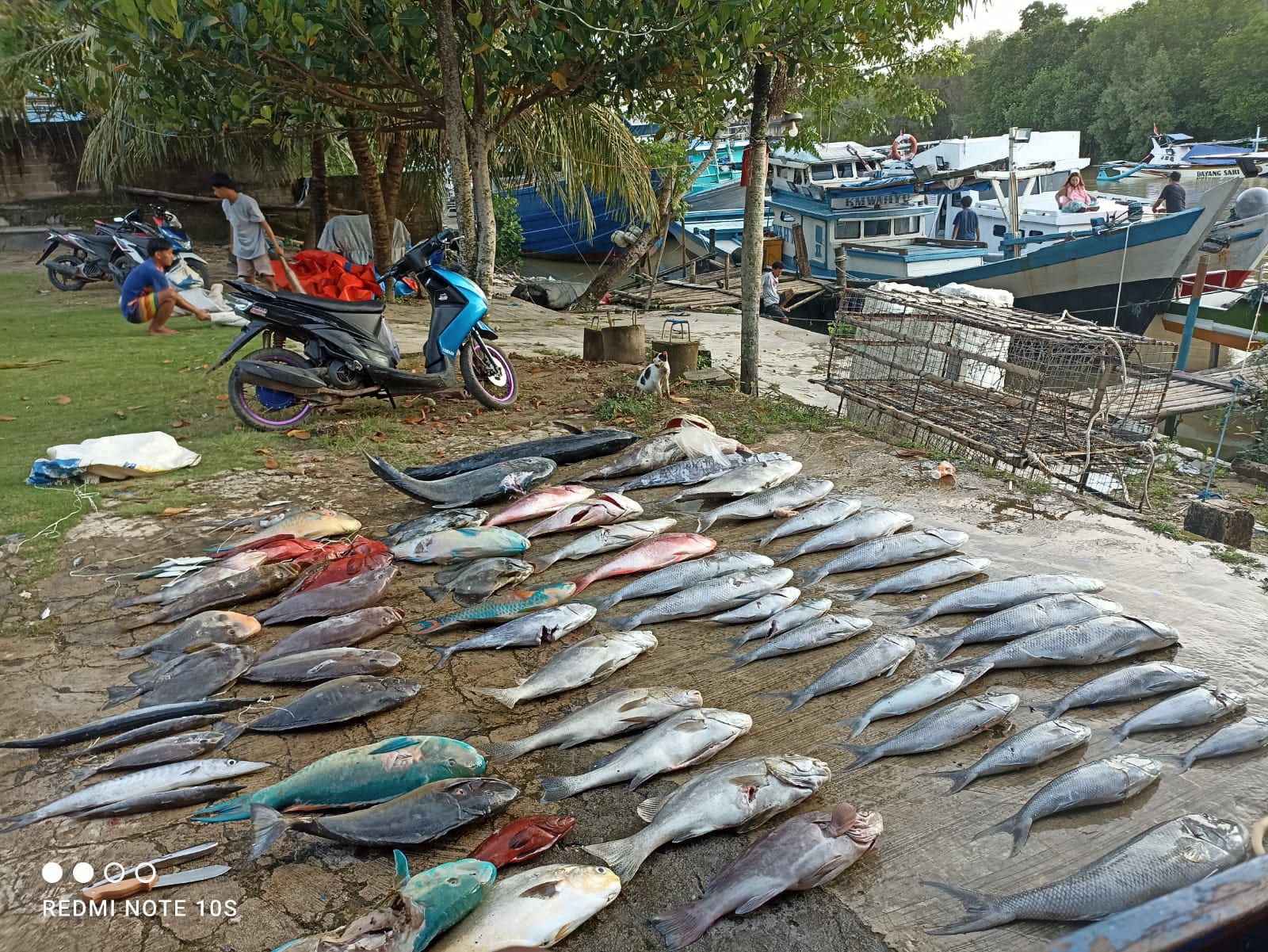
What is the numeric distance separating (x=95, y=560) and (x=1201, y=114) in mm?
54221

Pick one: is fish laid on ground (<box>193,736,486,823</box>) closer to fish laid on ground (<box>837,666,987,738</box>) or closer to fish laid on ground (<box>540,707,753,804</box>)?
fish laid on ground (<box>540,707,753,804</box>)

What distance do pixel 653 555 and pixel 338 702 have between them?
1.94 metres

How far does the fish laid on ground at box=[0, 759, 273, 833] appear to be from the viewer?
2.84 meters

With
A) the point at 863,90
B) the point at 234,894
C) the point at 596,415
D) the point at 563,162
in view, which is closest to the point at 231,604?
the point at 234,894

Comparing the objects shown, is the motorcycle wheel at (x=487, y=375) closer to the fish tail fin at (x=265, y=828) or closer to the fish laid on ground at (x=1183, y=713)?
the fish tail fin at (x=265, y=828)

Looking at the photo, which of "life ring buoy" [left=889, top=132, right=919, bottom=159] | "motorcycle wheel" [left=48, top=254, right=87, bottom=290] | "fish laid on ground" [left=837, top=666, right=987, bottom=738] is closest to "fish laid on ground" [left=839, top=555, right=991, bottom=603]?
"fish laid on ground" [left=837, top=666, right=987, bottom=738]

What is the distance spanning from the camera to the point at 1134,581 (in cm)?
448

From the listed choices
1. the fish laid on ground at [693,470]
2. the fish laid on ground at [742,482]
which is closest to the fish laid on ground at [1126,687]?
the fish laid on ground at [742,482]

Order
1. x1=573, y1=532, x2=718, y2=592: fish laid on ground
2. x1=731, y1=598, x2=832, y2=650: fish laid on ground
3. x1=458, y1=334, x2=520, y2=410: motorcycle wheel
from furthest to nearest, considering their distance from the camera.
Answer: x1=458, y1=334, x2=520, y2=410: motorcycle wheel
x1=573, y1=532, x2=718, y2=592: fish laid on ground
x1=731, y1=598, x2=832, y2=650: fish laid on ground

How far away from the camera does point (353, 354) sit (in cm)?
707

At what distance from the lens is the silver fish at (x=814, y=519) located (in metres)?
5.04

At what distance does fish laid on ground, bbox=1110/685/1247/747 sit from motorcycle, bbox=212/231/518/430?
5918 millimetres

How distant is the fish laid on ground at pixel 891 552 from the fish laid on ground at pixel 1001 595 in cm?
47

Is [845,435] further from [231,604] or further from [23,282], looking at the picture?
[23,282]
